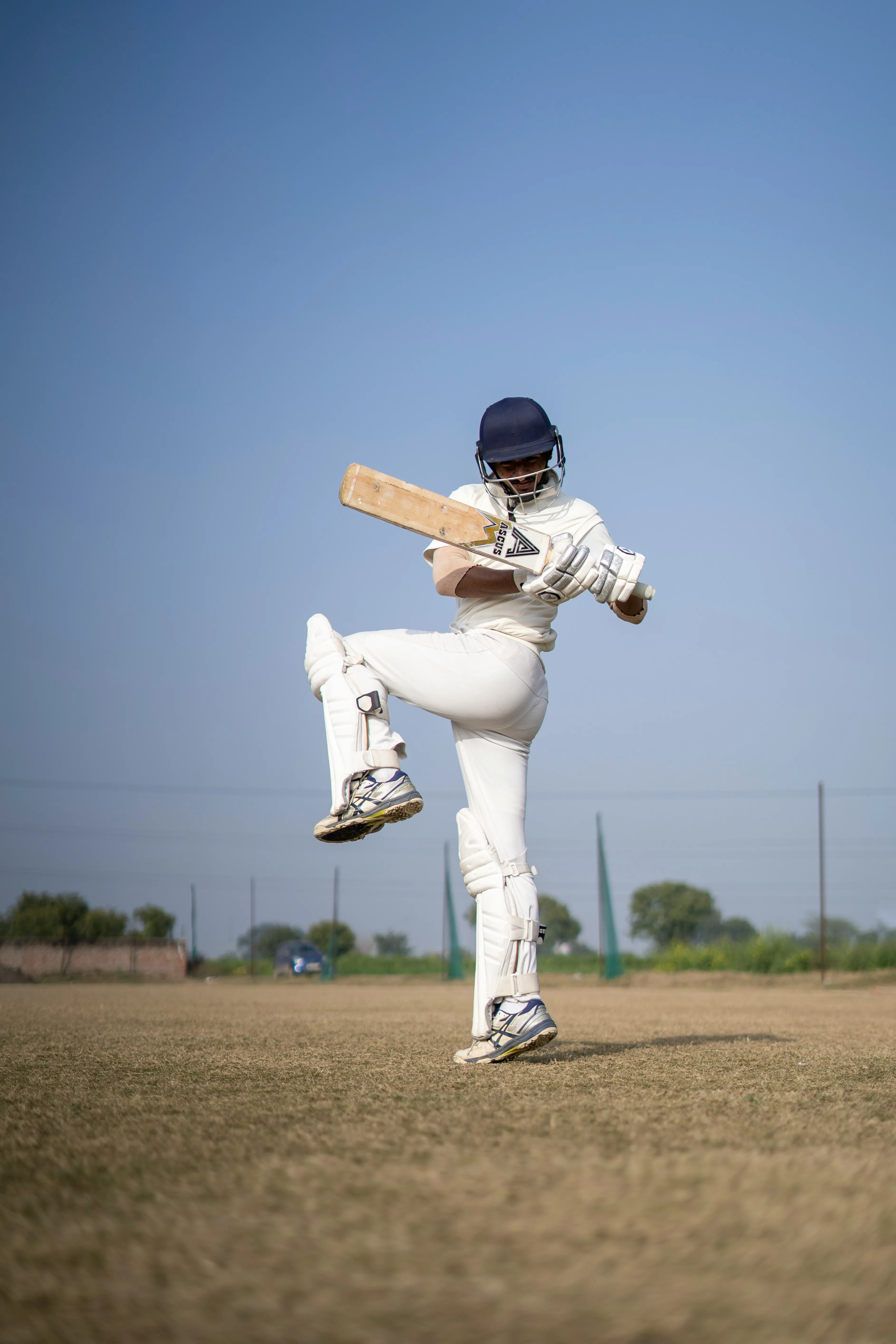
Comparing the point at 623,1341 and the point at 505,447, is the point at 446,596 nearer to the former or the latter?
the point at 505,447

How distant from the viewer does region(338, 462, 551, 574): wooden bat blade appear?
12.9ft

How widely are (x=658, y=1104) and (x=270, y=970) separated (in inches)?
1522

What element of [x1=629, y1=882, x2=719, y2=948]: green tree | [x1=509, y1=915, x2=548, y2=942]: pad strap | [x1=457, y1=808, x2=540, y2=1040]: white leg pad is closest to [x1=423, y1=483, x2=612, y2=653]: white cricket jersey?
[x1=457, y1=808, x2=540, y2=1040]: white leg pad

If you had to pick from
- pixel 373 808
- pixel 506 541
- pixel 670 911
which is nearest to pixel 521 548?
pixel 506 541

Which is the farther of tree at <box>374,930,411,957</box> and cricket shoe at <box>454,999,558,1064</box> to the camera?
tree at <box>374,930,411,957</box>

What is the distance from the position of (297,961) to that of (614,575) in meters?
34.4

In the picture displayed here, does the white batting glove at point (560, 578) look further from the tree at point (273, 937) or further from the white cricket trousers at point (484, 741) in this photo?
the tree at point (273, 937)

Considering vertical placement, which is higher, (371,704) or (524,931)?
(371,704)

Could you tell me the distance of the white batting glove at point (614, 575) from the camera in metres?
3.71

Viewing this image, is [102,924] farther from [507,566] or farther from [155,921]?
[507,566]

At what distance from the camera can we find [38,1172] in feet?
5.28

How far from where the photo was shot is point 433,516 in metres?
4.01

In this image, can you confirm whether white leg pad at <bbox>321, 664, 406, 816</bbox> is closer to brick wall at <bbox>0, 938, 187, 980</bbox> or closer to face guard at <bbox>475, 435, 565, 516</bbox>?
face guard at <bbox>475, 435, 565, 516</bbox>

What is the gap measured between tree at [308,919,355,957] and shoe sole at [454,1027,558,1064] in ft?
103
